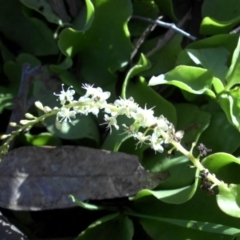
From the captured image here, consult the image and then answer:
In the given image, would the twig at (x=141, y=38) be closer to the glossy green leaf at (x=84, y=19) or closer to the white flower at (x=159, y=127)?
the glossy green leaf at (x=84, y=19)

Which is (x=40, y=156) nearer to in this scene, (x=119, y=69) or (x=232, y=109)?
(x=119, y=69)

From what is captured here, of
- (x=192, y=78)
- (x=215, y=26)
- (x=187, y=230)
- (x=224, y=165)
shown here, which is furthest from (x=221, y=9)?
(x=187, y=230)

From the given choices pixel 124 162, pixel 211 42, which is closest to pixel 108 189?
pixel 124 162

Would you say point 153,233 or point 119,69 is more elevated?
point 119,69

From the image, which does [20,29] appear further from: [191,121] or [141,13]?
[191,121]

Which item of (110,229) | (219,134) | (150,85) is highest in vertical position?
(150,85)

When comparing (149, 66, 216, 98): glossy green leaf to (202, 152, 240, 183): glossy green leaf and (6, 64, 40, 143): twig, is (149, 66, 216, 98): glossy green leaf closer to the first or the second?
(202, 152, 240, 183): glossy green leaf

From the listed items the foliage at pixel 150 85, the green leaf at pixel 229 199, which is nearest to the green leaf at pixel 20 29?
the foliage at pixel 150 85
